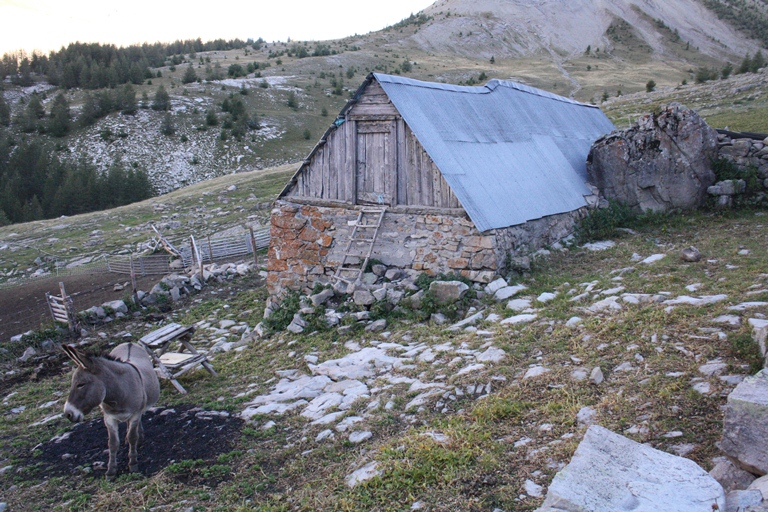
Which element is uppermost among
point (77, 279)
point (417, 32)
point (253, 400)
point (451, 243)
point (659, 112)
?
point (417, 32)

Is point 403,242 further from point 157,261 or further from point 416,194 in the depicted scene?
point 157,261

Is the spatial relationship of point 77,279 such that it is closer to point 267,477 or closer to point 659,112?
point 267,477

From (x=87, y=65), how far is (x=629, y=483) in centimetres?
8693

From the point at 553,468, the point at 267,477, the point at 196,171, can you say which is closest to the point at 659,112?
the point at 553,468

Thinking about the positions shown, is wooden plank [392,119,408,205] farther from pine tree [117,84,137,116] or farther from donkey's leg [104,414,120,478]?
pine tree [117,84,137,116]

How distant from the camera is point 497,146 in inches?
517

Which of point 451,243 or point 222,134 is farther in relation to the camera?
point 222,134

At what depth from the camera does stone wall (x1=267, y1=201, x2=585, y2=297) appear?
1066 centimetres

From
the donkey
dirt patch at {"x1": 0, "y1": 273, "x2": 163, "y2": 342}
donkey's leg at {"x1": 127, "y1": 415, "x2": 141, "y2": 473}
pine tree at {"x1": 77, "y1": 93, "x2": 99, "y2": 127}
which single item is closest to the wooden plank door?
the donkey

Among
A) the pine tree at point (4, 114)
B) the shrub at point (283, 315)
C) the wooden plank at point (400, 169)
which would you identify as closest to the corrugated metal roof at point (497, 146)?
the wooden plank at point (400, 169)

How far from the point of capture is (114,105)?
187 feet

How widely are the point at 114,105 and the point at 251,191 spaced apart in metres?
35.7

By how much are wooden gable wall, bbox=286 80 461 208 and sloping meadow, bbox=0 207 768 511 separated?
281 cm

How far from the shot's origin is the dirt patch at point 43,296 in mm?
15477
